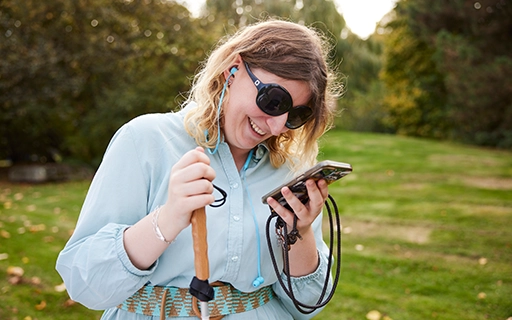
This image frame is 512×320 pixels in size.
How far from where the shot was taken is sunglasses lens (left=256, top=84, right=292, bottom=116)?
1799 millimetres

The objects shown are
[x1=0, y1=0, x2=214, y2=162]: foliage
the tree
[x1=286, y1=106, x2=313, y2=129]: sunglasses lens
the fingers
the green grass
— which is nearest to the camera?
the fingers

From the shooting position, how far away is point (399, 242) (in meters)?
6.35

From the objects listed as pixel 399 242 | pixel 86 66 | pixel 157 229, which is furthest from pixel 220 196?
pixel 86 66

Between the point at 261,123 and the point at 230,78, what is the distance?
217 mm

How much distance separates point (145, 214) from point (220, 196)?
0.29 m

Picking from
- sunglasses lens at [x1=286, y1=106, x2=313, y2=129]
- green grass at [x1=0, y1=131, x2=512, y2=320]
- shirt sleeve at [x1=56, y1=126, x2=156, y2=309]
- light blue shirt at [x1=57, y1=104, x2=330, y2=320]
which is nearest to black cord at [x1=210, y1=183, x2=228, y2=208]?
A: light blue shirt at [x1=57, y1=104, x2=330, y2=320]

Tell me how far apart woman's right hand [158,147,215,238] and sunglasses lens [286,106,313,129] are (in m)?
0.57

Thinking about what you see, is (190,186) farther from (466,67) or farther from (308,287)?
(466,67)

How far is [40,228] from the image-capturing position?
23.3ft

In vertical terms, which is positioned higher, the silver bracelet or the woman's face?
the woman's face

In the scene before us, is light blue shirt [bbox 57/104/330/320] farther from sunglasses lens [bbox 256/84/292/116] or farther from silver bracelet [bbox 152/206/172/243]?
sunglasses lens [bbox 256/84/292/116]

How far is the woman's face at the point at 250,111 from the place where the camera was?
1842 mm

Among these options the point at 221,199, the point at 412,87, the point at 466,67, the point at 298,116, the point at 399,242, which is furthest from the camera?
the point at 412,87

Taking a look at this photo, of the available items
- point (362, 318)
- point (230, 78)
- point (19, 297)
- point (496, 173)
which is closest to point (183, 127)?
point (230, 78)
